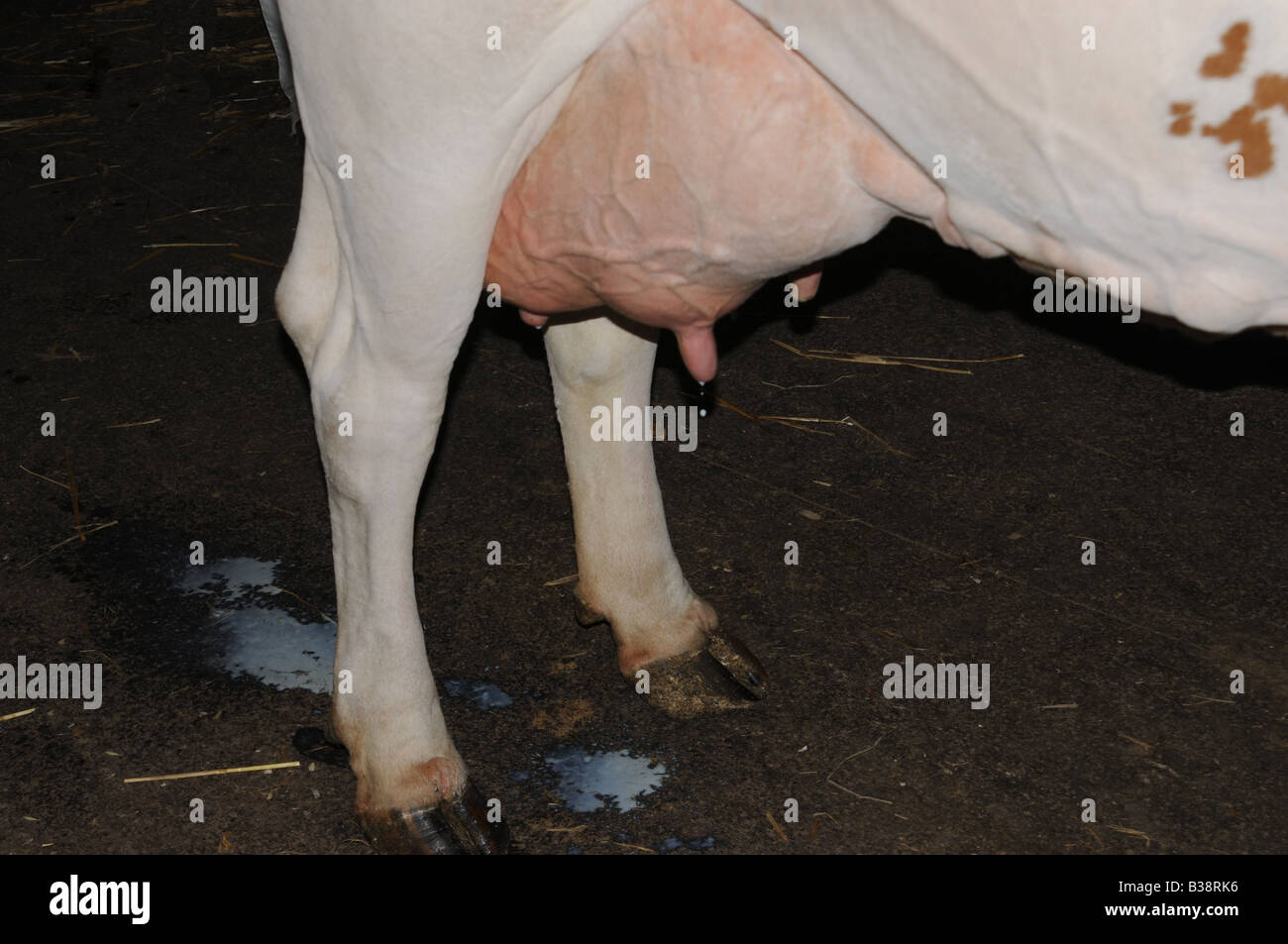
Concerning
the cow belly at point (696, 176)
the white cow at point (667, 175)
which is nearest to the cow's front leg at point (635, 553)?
the white cow at point (667, 175)

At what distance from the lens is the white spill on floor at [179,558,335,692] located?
2580 millimetres

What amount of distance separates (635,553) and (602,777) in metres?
0.41

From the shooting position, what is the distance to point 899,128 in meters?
1.57

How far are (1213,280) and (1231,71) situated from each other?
0.22 meters

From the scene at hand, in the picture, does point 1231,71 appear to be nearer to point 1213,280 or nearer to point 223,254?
point 1213,280

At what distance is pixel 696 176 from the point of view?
5.69 ft

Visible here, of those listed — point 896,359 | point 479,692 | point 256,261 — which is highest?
point 256,261

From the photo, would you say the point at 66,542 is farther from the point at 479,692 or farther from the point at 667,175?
the point at 667,175

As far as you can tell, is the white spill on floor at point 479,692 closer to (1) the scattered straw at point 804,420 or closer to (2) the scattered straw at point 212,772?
(2) the scattered straw at point 212,772

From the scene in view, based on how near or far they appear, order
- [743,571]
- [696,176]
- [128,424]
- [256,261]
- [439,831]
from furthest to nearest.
Answer: 1. [256,261]
2. [128,424]
3. [743,571]
4. [439,831]
5. [696,176]

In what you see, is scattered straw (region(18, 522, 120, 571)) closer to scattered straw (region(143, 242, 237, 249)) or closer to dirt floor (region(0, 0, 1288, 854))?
dirt floor (region(0, 0, 1288, 854))

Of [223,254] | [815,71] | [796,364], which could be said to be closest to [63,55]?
[223,254]

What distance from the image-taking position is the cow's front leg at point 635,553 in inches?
98.3

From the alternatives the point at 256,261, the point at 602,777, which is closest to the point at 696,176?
the point at 602,777
